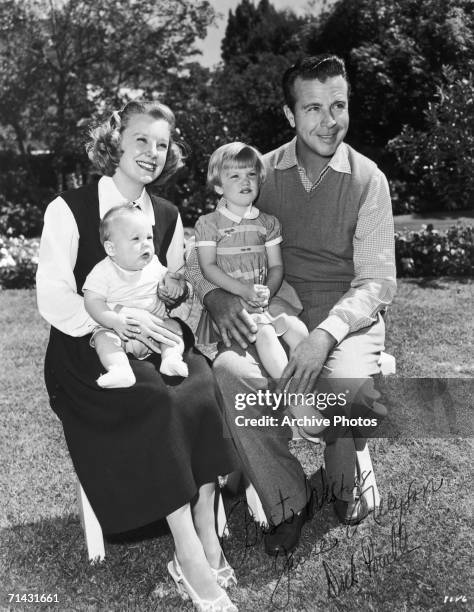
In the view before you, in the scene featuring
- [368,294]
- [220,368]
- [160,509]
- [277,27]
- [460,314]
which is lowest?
[460,314]

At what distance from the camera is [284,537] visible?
3.29 meters

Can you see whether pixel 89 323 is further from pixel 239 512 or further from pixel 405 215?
pixel 405 215

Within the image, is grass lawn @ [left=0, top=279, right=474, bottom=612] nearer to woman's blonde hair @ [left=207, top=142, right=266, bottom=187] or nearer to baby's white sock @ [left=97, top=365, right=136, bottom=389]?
baby's white sock @ [left=97, top=365, right=136, bottom=389]

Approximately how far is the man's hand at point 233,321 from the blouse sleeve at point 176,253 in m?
0.26

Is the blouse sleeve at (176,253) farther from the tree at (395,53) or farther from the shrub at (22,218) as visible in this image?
the shrub at (22,218)

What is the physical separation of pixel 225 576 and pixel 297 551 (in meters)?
0.43

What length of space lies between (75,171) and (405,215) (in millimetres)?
6876

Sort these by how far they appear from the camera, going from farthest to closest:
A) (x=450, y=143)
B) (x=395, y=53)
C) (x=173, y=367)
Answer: (x=395, y=53)
(x=450, y=143)
(x=173, y=367)

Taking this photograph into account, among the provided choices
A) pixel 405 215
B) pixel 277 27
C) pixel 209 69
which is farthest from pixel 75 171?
pixel 277 27

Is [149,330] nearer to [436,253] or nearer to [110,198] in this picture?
[110,198]

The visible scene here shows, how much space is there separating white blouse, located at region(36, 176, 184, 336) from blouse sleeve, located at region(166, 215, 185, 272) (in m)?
0.36

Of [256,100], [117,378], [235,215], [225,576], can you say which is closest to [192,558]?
[225,576]

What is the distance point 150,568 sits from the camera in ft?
10.6

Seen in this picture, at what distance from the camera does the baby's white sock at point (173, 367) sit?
302cm
